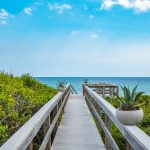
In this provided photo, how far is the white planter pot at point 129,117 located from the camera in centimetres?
386

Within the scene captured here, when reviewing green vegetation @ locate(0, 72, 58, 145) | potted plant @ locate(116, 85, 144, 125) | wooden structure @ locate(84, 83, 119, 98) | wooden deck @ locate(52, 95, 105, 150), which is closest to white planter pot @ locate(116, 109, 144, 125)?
potted plant @ locate(116, 85, 144, 125)

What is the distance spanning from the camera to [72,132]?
741 centimetres

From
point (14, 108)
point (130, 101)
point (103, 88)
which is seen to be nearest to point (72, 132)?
point (14, 108)

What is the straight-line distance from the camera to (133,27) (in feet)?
177

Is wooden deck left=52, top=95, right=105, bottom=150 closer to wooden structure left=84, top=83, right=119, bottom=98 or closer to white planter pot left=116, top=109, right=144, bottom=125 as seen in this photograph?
white planter pot left=116, top=109, right=144, bottom=125

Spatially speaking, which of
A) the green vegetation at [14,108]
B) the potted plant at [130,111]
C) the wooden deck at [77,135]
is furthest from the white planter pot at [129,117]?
the wooden deck at [77,135]

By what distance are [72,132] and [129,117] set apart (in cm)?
366

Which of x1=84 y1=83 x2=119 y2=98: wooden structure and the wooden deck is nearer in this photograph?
the wooden deck

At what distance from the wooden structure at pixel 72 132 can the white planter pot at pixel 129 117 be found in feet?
0.21

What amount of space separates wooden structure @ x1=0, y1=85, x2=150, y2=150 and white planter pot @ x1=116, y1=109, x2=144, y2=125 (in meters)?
0.07

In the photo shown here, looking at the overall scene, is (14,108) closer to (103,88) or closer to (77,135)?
(77,135)

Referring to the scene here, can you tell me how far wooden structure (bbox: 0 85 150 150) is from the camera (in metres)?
3.19

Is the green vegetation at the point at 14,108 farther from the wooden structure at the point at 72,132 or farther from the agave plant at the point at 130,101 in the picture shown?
the agave plant at the point at 130,101

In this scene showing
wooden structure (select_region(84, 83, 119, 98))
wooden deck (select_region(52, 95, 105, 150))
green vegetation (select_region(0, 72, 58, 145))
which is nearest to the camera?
green vegetation (select_region(0, 72, 58, 145))
